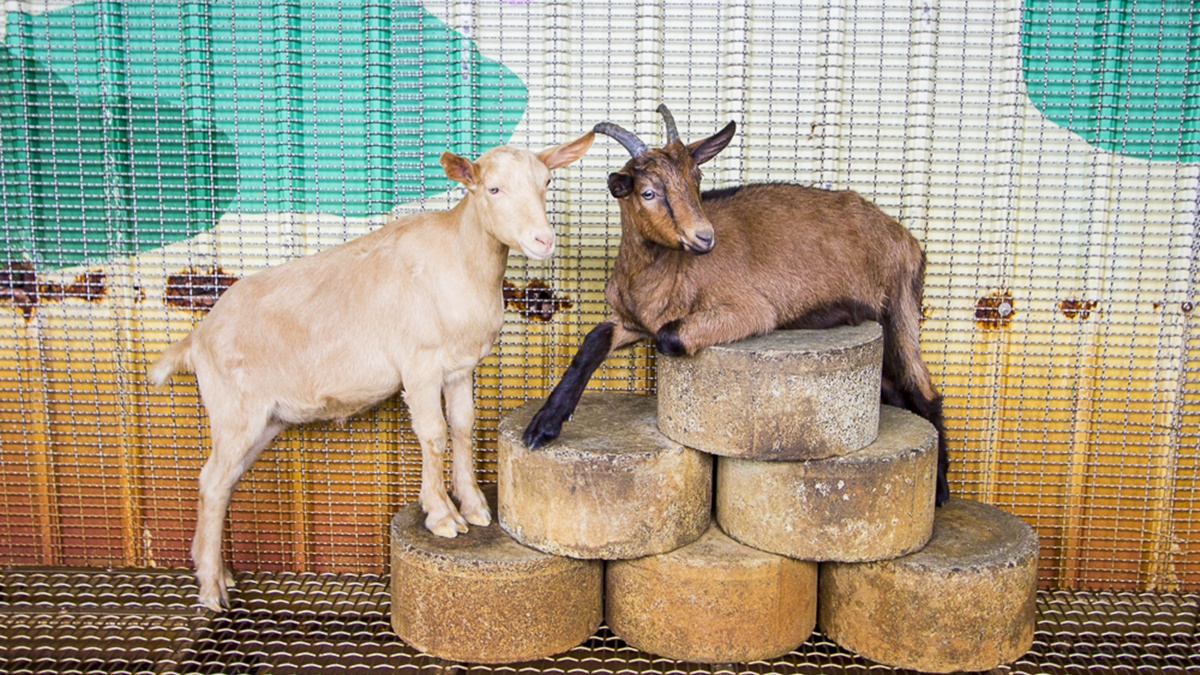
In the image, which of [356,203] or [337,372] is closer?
[337,372]

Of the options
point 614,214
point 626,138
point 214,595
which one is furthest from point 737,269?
point 214,595

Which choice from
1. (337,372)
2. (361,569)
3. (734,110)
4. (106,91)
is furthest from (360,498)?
(734,110)

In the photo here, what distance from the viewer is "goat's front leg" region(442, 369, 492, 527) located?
3.92m

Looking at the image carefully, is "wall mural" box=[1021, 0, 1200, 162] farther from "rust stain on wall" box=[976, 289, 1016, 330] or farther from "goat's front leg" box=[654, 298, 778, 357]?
"goat's front leg" box=[654, 298, 778, 357]

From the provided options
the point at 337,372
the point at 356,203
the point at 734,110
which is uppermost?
the point at 734,110

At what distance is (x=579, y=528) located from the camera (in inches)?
139

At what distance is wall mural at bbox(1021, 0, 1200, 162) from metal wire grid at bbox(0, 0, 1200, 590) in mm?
29

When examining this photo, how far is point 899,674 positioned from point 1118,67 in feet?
8.87

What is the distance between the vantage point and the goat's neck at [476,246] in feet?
11.8

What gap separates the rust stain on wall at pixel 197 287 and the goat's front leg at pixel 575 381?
1.66 metres

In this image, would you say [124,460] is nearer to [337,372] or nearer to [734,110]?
[337,372]

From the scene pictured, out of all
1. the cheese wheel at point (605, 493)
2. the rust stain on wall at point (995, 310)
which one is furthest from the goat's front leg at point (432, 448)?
the rust stain on wall at point (995, 310)

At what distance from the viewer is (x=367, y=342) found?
379cm

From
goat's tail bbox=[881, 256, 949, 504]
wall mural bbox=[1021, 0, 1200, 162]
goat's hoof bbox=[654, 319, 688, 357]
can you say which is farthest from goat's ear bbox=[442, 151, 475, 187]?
wall mural bbox=[1021, 0, 1200, 162]
